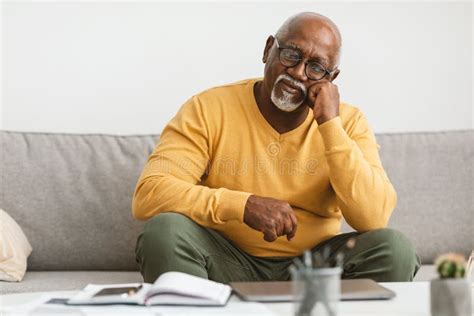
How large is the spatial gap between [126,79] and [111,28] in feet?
0.68

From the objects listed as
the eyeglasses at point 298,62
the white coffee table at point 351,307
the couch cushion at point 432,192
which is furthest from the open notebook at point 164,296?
the couch cushion at point 432,192

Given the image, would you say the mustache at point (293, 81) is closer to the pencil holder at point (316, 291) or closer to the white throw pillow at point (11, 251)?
the white throw pillow at point (11, 251)

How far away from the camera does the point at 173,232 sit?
196 cm

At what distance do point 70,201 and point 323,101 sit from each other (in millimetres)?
934

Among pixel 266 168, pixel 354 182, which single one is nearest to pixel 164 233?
pixel 266 168

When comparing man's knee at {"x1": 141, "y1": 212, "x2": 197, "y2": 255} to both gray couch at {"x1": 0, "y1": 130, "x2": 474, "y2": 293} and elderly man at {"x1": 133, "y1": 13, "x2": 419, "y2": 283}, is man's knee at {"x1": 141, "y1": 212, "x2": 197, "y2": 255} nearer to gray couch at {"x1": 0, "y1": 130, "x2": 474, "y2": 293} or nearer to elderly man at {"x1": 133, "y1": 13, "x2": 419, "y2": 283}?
elderly man at {"x1": 133, "y1": 13, "x2": 419, "y2": 283}

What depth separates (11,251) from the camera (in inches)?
91.7

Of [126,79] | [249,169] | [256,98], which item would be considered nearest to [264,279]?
[249,169]

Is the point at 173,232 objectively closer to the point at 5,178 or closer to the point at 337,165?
the point at 337,165

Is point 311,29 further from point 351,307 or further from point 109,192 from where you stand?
point 351,307

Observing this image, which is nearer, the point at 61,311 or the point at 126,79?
the point at 61,311

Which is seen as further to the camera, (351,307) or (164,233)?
(164,233)

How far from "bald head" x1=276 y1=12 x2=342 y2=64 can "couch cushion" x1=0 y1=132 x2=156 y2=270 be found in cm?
72

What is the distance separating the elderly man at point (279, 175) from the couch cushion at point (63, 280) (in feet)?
0.93
